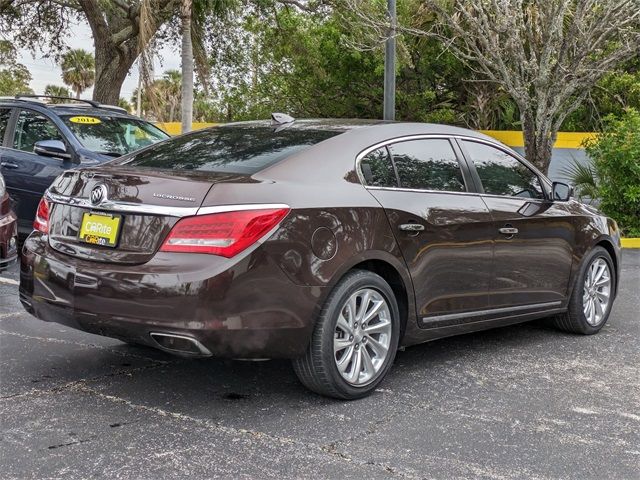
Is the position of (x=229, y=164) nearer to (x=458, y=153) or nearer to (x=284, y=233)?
(x=284, y=233)

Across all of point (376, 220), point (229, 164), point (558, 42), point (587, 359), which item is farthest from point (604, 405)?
point (558, 42)

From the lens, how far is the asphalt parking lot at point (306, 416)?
11.9 ft

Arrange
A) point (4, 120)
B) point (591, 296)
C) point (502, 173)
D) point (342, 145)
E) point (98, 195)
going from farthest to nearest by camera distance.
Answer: point (4, 120) < point (591, 296) < point (502, 173) < point (342, 145) < point (98, 195)

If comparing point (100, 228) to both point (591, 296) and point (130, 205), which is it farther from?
point (591, 296)

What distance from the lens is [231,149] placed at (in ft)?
15.6

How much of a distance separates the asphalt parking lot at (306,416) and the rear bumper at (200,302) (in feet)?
1.37

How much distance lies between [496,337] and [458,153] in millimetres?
1626

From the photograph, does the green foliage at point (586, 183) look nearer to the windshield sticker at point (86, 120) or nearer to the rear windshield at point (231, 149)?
the windshield sticker at point (86, 120)

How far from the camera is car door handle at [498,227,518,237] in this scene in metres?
5.42

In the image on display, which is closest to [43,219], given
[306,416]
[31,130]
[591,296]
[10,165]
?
[306,416]

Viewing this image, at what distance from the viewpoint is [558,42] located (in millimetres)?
13438

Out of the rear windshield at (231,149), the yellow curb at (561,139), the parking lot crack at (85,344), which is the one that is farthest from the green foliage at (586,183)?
the parking lot crack at (85,344)

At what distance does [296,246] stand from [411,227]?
908 mm

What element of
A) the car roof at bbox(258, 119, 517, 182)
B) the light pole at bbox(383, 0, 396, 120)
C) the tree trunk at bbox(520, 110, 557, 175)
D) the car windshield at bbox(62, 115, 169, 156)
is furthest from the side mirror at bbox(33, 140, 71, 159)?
the tree trunk at bbox(520, 110, 557, 175)
